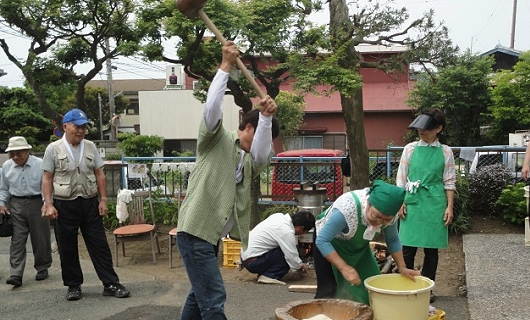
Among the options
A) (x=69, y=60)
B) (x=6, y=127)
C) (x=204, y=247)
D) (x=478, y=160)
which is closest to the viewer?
(x=204, y=247)

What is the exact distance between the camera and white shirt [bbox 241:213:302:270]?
6.31 metres

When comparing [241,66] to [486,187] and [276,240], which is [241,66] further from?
[486,187]

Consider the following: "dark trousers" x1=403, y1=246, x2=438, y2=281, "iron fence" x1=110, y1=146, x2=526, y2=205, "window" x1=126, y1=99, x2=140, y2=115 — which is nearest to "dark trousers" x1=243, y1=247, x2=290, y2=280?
"dark trousers" x1=403, y1=246, x2=438, y2=281

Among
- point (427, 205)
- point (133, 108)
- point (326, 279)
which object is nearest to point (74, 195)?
point (326, 279)

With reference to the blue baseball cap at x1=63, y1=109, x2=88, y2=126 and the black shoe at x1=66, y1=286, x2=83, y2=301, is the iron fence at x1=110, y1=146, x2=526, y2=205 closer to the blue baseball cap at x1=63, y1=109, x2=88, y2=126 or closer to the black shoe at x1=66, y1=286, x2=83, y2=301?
the black shoe at x1=66, y1=286, x2=83, y2=301

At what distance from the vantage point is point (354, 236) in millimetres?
3480

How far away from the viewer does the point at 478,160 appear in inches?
351

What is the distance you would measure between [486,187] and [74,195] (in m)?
6.29

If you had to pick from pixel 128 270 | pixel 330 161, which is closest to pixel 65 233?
pixel 128 270

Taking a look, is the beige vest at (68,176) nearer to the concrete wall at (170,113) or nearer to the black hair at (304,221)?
the black hair at (304,221)

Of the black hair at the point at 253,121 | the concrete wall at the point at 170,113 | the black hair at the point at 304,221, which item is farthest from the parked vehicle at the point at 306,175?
the concrete wall at the point at 170,113

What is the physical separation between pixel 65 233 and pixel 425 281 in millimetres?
3777

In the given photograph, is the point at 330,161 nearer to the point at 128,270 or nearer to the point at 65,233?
the point at 128,270

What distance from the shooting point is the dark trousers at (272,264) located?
6367 millimetres
